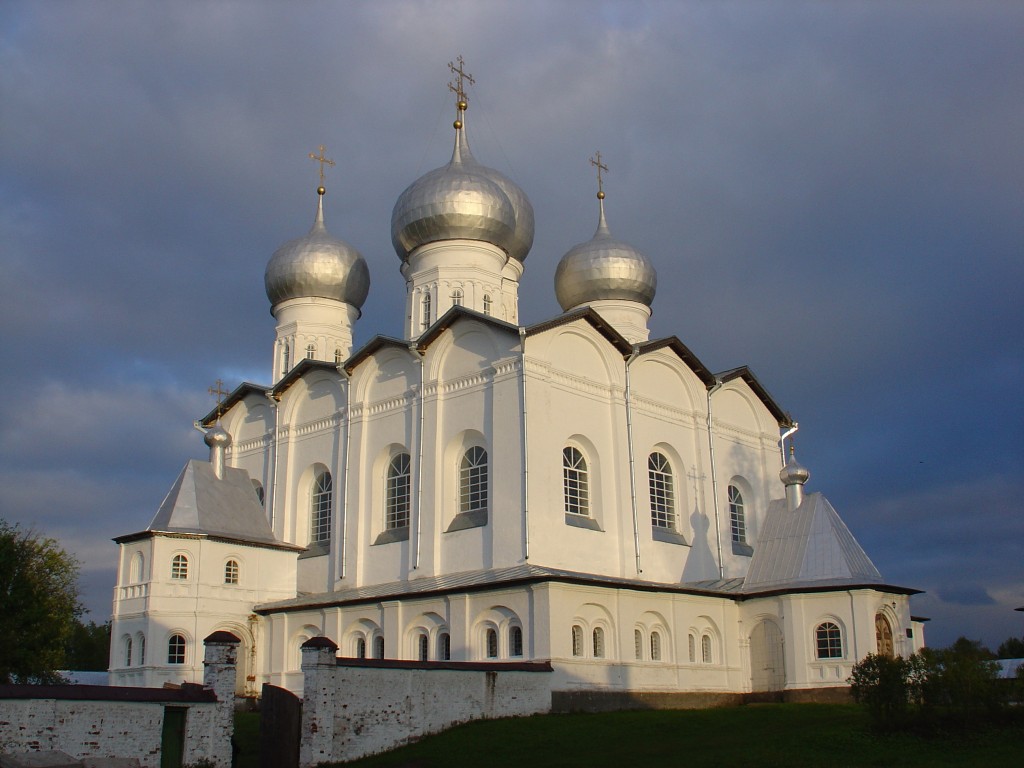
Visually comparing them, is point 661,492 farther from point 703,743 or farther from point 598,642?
point 703,743

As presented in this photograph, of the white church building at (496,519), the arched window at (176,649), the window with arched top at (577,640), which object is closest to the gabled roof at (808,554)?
the white church building at (496,519)

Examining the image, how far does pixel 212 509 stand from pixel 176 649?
318 centimetres

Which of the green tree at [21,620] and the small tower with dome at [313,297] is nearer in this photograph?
the green tree at [21,620]

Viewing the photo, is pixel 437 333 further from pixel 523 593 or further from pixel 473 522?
pixel 523 593

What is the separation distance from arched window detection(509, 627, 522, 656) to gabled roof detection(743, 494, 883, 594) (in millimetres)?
5357

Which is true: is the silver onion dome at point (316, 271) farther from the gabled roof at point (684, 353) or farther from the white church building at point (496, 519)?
the gabled roof at point (684, 353)

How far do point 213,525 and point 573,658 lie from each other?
9.40 m

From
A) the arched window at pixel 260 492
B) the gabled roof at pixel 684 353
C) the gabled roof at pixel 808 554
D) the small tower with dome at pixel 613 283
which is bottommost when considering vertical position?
the gabled roof at pixel 808 554

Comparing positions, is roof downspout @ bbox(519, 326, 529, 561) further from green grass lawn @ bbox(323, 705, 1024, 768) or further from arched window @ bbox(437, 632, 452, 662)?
green grass lawn @ bbox(323, 705, 1024, 768)

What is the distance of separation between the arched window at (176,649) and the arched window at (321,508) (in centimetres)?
380

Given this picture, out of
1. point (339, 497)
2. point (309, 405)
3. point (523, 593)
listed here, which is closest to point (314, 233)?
point (309, 405)

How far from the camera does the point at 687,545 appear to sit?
75.1ft

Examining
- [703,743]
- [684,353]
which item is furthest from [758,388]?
[703,743]

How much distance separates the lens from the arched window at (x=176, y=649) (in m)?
22.4
